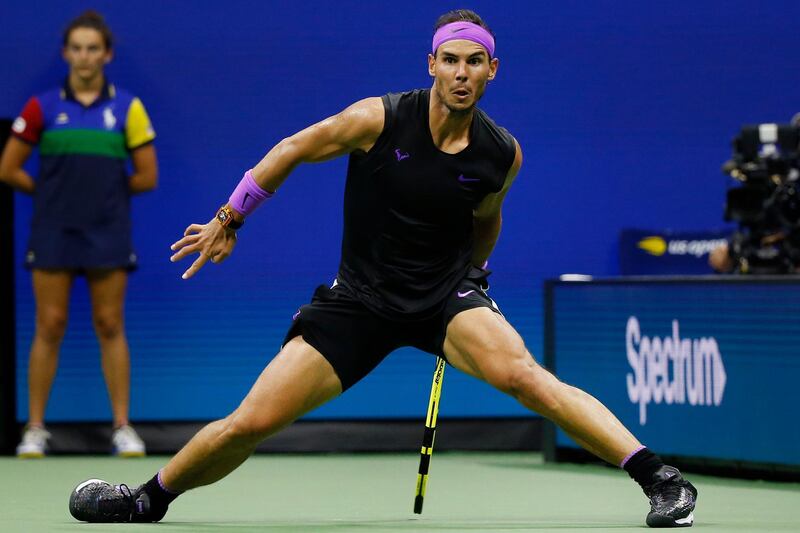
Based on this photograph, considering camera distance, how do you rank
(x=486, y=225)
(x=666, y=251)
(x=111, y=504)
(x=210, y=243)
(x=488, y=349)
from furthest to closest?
1. (x=666, y=251)
2. (x=486, y=225)
3. (x=111, y=504)
4. (x=488, y=349)
5. (x=210, y=243)

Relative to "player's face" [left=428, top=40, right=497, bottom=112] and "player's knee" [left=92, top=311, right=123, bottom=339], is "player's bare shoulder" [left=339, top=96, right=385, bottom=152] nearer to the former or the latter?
"player's face" [left=428, top=40, right=497, bottom=112]

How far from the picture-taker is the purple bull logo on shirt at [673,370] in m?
7.99

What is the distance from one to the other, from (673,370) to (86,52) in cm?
388

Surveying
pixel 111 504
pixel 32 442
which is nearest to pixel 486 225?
pixel 111 504

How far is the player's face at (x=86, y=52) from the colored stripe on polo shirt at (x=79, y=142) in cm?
33

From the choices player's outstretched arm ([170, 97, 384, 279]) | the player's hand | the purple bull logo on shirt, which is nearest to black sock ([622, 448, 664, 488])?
player's outstretched arm ([170, 97, 384, 279])

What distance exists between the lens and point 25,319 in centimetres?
972

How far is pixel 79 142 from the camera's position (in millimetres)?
9188

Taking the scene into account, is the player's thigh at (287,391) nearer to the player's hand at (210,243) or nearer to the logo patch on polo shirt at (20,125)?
the player's hand at (210,243)

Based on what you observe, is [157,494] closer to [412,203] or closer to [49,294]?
[412,203]

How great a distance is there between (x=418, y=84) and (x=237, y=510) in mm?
4084

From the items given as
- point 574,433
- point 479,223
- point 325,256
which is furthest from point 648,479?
point 325,256

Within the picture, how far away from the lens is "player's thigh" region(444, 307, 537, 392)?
5.41 m

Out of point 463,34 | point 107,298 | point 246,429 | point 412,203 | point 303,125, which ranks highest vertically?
point 303,125
